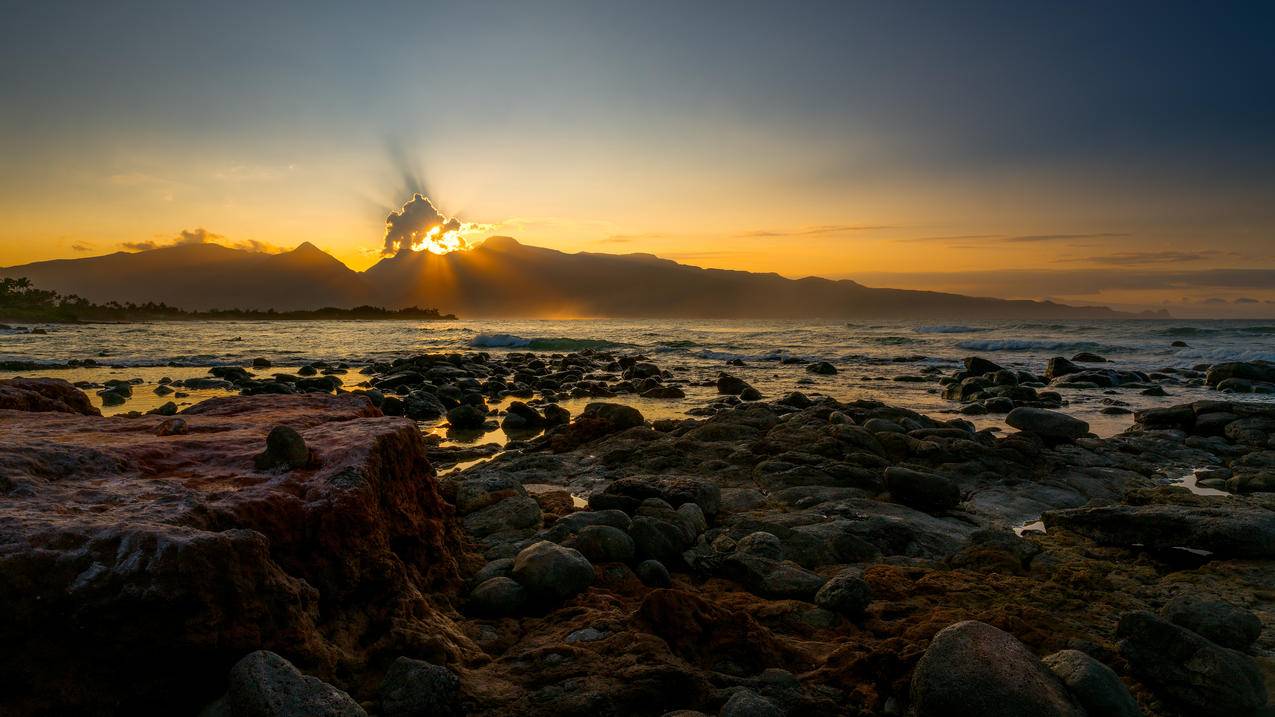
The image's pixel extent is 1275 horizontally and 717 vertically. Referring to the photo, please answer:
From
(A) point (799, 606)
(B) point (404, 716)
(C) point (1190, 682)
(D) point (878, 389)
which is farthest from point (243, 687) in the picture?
(D) point (878, 389)

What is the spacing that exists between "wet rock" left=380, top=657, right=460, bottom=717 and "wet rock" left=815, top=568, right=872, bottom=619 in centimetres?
247

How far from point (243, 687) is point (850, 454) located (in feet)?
23.1

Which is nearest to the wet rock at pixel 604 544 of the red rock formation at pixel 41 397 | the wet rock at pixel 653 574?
the wet rock at pixel 653 574

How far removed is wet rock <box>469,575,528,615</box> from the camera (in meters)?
3.85

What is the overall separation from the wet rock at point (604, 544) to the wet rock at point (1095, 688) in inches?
106

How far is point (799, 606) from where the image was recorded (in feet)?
13.8

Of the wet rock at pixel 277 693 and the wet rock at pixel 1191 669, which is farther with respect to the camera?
the wet rock at pixel 1191 669

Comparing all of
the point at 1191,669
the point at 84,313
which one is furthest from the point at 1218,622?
the point at 84,313

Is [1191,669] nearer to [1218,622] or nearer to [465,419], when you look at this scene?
[1218,622]

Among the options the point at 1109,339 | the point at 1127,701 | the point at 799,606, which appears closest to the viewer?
the point at 1127,701

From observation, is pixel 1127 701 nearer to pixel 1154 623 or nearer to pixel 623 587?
pixel 1154 623

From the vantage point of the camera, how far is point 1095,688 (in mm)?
2900

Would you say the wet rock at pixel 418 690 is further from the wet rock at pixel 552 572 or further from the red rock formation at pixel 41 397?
the red rock formation at pixel 41 397

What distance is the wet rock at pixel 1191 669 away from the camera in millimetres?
3133
